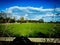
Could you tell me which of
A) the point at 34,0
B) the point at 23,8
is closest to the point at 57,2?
the point at 34,0

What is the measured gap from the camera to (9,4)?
6.14 feet

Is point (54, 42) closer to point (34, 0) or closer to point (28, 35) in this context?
point (28, 35)

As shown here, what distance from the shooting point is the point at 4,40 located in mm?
1854

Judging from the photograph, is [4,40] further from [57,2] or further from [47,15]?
[57,2]

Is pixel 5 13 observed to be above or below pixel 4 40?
above

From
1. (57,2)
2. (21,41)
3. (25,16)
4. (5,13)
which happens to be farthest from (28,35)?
(57,2)

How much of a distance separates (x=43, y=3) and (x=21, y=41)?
1.81 ft

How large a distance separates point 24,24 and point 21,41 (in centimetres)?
22

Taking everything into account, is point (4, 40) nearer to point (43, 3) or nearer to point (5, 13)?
point (5, 13)

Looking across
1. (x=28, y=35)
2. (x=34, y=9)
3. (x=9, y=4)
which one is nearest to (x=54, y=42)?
(x=28, y=35)

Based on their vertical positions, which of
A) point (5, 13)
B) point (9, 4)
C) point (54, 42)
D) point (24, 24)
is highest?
point (9, 4)

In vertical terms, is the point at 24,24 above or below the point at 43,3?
below

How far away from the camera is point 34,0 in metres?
1.86

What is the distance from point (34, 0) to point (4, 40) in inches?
24.9
